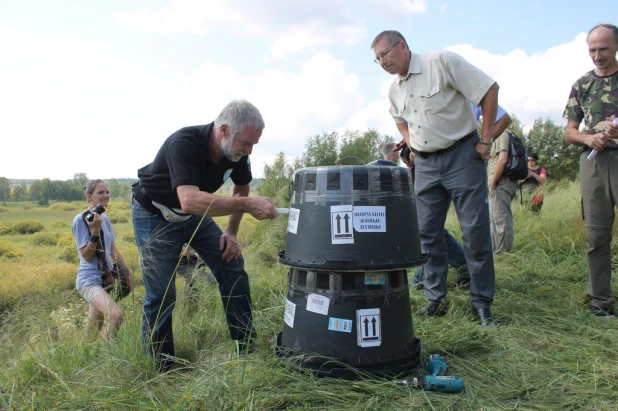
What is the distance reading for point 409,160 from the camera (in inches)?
201

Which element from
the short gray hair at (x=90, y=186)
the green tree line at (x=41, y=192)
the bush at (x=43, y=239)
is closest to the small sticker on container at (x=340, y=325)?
the short gray hair at (x=90, y=186)

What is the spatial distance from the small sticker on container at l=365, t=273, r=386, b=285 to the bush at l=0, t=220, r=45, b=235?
2778cm

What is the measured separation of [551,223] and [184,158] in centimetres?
594

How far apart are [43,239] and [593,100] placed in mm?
25296

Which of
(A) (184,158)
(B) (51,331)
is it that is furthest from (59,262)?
(A) (184,158)

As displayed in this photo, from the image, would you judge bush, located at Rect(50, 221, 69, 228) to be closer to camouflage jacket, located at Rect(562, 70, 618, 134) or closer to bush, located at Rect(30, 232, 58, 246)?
bush, located at Rect(30, 232, 58, 246)

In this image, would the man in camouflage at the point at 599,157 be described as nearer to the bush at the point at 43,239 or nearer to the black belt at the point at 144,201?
the black belt at the point at 144,201

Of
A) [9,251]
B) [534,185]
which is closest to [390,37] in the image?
[534,185]

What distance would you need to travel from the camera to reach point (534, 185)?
9000 mm

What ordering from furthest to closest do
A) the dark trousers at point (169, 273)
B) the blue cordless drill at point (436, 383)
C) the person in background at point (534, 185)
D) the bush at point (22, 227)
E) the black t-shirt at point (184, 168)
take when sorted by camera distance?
the bush at point (22, 227) → the person in background at point (534, 185) → the dark trousers at point (169, 273) → the black t-shirt at point (184, 168) → the blue cordless drill at point (436, 383)

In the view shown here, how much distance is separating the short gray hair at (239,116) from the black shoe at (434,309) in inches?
75.8

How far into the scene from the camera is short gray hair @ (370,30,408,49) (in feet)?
11.2

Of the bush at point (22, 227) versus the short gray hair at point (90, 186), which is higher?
the short gray hair at point (90, 186)

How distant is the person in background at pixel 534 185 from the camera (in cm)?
815
